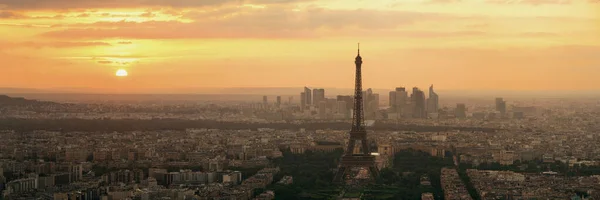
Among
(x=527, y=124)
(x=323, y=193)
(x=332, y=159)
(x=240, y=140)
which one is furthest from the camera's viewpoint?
(x=527, y=124)

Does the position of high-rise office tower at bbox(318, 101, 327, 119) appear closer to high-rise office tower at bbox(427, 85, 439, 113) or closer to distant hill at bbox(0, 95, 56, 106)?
high-rise office tower at bbox(427, 85, 439, 113)

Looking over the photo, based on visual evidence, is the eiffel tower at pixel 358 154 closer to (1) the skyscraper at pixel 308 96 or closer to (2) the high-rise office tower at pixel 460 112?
(2) the high-rise office tower at pixel 460 112

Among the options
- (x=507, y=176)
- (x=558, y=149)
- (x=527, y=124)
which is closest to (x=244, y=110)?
(x=527, y=124)

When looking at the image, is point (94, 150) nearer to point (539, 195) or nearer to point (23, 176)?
point (23, 176)

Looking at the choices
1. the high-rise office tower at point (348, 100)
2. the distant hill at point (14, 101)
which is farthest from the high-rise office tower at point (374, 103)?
the distant hill at point (14, 101)

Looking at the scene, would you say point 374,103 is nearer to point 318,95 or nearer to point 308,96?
point 318,95
